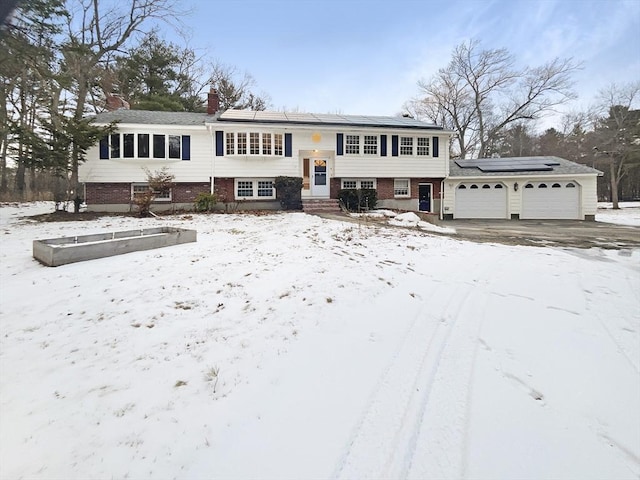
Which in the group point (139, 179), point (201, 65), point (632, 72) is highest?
point (201, 65)

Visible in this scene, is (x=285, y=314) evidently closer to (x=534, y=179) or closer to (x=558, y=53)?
(x=534, y=179)

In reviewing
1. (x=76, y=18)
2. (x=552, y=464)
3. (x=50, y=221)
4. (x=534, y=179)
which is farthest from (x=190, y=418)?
(x=76, y=18)

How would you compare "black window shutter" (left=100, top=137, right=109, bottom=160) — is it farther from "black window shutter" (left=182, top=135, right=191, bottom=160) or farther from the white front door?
the white front door

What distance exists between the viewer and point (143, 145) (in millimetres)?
15992

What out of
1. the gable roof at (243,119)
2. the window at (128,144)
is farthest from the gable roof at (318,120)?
the window at (128,144)

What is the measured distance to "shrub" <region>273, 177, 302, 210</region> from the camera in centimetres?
1634

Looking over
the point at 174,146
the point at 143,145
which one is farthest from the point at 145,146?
the point at 174,146

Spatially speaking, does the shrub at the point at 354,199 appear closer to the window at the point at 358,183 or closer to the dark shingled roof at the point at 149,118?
the window at the point at 358,183

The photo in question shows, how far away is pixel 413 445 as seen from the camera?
2229 millimetres

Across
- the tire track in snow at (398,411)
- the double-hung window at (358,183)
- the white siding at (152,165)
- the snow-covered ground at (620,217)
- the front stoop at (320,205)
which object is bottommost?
the tire track in snow at (398,411)

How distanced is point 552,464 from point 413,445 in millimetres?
896

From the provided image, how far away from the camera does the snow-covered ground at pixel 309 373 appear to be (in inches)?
83.4

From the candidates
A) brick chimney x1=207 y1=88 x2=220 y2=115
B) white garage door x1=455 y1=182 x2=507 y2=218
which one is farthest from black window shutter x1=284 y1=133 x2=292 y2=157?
white garage door x1=455 y1=182 x2=507 y2=218

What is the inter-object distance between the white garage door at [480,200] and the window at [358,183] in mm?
6088
